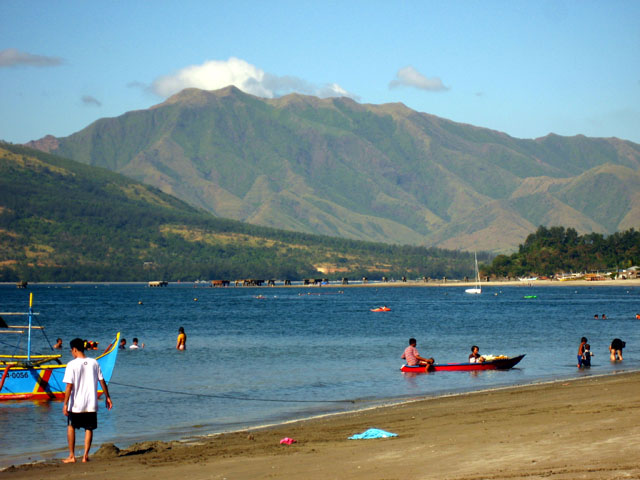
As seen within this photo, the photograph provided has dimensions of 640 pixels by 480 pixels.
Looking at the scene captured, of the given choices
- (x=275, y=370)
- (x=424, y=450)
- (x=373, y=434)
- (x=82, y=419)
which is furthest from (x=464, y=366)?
(x=82, y=419)

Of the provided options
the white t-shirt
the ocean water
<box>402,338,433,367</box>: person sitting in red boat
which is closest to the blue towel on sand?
the white t-shirt

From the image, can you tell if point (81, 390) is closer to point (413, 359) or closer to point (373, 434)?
point (373, 434)

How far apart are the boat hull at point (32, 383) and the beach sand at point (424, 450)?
7599mm

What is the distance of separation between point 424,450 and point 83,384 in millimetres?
8716

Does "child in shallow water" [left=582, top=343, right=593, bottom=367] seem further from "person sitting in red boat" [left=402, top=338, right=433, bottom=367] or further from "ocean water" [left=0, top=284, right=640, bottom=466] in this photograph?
"person sitting in red boat" [left=402, top=338, right=433, bottom=367]

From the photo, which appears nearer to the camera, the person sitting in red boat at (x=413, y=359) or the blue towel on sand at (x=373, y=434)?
the blue towel on sand at (x=373, y=434)

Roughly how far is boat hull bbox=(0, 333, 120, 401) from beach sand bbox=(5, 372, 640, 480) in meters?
7.60

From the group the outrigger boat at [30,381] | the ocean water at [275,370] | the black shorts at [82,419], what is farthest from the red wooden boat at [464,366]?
the black shorts at [82,419]

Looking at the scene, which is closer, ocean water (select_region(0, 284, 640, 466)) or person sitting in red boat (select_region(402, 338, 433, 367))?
ocean water (select_region(0, 284, 640, 466))

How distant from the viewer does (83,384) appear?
21.3 meters

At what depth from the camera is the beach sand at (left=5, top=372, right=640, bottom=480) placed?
18453mm

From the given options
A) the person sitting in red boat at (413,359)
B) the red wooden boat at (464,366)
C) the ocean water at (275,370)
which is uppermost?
the person sitting in red boat at (413,359)

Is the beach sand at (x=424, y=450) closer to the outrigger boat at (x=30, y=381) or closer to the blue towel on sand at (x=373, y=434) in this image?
the blue towel on sand at (x=373, y=434)

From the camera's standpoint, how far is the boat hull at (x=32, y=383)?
36656mm
